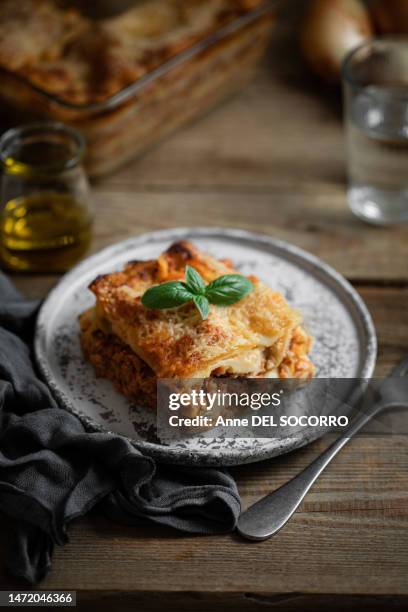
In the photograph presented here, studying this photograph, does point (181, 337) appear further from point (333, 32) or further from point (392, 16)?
point (392, 16)

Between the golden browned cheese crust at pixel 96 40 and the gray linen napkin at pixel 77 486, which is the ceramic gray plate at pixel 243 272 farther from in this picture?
the golden browned cheese crust at pixel 96 40

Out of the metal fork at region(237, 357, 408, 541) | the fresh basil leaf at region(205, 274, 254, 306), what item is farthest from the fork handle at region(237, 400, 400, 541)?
the fresh basil leaf at region(205, 274, 254, 306)

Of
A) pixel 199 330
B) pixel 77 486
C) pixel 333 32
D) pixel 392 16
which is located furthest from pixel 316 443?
pixel 392 16

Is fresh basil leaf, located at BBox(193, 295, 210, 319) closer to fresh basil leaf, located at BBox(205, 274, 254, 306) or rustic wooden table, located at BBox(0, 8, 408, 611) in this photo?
fresh basil leaf, located at BBox(205, 274, 254, 306)

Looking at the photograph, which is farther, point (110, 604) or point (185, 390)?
point (185, 390)

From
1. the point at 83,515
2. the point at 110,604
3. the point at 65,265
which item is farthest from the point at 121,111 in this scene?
the point at 110,604

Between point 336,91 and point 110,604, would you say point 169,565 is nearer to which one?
point 110,604

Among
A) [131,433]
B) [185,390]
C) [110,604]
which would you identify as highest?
[185,390]
